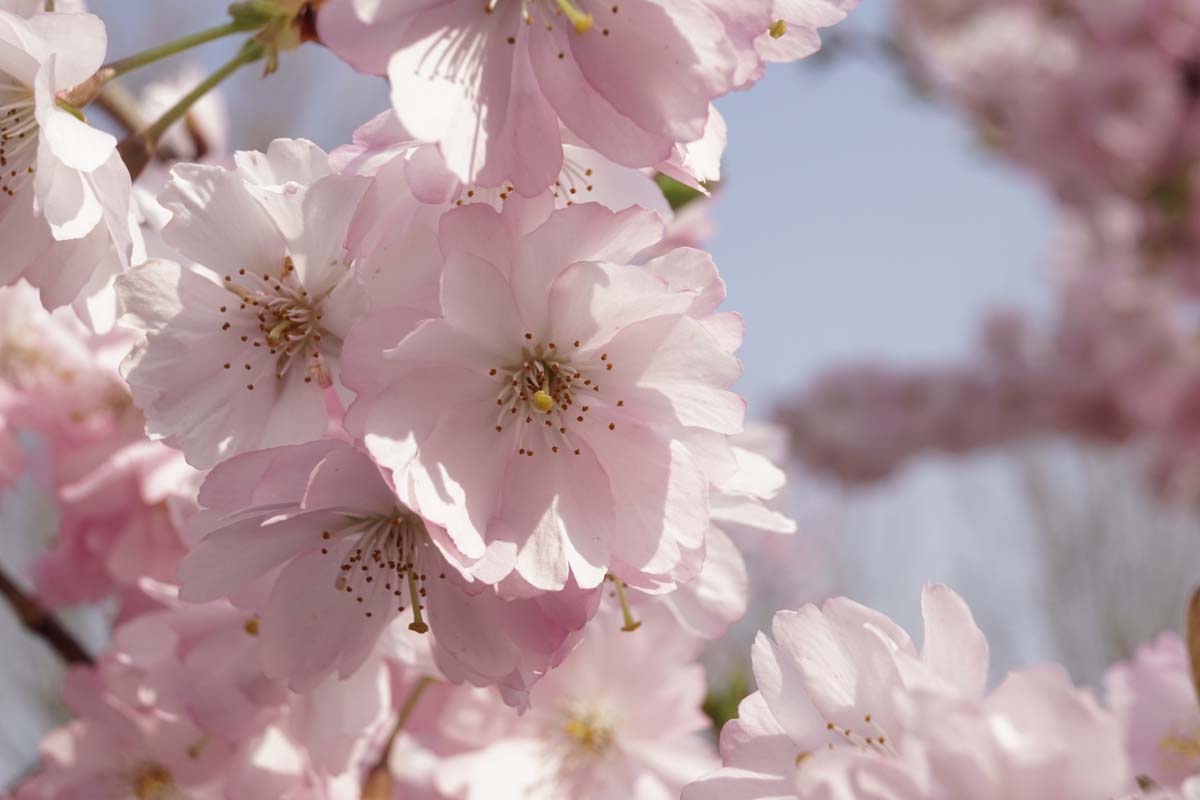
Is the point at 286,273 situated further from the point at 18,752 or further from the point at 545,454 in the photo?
the point at 18,752

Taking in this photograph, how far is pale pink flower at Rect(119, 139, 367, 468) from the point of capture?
474 millimetres

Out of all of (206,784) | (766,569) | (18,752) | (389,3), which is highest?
(389,3)

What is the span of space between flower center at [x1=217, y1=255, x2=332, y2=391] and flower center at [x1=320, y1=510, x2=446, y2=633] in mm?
77

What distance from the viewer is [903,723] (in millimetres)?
357

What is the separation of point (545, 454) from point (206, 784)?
367 mm

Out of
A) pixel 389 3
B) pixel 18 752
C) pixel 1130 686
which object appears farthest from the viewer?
pixel 18 752

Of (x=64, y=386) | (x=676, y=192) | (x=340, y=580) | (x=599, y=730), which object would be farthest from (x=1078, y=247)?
(x=340, y=580)

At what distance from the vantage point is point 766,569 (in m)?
2.25

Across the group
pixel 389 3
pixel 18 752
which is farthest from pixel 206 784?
pixel 18 752

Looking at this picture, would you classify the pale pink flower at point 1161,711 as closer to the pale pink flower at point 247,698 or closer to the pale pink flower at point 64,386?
the pale pink flower at point 247,698

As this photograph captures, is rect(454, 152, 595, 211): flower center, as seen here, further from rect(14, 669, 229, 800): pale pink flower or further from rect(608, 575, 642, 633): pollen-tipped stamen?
rect(14, 669, 229, 800): pale pink flower

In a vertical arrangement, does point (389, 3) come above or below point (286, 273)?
above

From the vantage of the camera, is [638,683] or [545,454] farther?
[638,683]

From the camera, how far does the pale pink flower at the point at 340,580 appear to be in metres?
0.44
